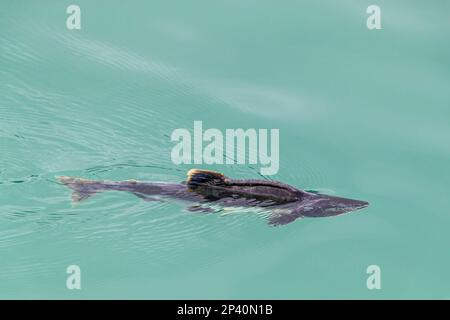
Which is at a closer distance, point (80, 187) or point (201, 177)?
point (201, 177)

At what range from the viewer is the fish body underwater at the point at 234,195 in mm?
10766

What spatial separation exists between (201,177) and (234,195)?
1.40ft

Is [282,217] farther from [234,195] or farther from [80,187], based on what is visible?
[80,187]

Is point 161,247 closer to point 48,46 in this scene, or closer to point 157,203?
point 157,203

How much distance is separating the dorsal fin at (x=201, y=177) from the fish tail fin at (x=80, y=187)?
101 cm

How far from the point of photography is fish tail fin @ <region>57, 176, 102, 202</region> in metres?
10.9

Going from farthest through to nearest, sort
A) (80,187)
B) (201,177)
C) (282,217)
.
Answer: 1. (80,187)
2. (282,217)
3. (201,177)

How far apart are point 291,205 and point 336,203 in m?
0.49

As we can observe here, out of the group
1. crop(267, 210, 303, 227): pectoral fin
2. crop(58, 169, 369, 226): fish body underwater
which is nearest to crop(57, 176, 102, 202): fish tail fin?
crop(58, 169, 369, 226): fish body underwater

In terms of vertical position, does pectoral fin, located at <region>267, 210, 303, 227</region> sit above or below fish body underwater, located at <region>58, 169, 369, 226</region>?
below

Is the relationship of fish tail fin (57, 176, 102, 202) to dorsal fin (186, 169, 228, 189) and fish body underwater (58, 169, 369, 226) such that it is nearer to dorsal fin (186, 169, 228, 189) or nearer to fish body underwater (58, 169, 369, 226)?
fish body underwater (58, 169, 369, 226)

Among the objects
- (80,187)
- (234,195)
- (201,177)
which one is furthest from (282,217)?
(80,187)

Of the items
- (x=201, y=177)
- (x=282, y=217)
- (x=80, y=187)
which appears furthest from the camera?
(x=80, y=187)

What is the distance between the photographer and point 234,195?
1087 centimetres
